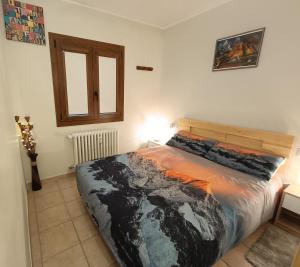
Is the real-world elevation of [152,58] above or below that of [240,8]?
below

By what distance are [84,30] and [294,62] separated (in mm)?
2757

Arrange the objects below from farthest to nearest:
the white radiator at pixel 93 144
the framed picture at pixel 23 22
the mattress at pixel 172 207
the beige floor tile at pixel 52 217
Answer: the white radiator at pixel 93 144, the framed picture at pixel 23 22, the beige floor tile at pixel 52 217, the mattress at pixel 172 207

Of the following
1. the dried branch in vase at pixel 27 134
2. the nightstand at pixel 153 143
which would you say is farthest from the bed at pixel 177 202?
the nightstand at pixel 153 143

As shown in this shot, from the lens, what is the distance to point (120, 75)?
10.2 feet

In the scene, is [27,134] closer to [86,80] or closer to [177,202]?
[86,80]

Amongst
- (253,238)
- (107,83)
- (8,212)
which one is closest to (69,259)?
(8,212)

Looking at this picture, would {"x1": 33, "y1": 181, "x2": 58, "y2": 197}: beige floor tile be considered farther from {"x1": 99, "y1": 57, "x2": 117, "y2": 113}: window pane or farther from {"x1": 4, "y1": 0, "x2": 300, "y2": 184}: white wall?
{"x1": 99, "y1": 57, "x2": 117, "y2": 113}: window pane

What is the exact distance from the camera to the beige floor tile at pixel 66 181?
2600 millimetres

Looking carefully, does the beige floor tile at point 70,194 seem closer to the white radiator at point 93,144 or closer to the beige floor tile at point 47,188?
the beige floor tile at point 47,188

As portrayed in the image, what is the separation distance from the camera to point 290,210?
181 centimetres

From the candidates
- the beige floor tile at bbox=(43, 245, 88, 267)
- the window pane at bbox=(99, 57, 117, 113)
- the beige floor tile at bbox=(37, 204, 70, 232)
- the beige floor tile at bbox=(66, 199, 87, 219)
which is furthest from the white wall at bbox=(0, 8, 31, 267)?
the window pane at bbox=(99, 57, 117, 113)

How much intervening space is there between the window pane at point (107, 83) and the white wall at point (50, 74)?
0.24m

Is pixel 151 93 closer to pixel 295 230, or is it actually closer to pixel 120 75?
pixel 120 75

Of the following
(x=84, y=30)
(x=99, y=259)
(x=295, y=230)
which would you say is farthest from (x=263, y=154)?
(x=84, y=30)
